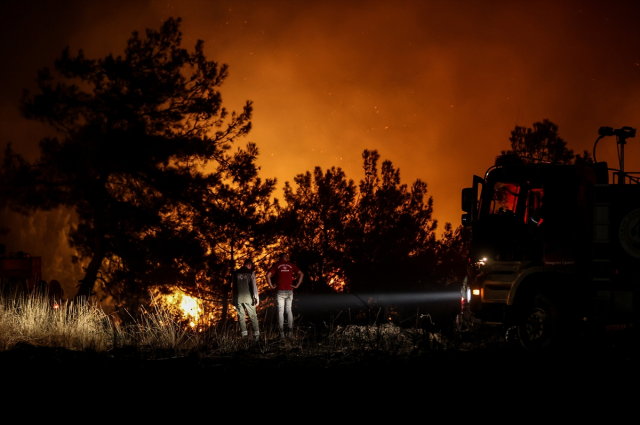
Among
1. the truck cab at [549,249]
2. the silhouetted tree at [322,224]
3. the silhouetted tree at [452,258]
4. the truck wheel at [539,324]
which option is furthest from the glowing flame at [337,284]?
the truck wheel at [539,324]

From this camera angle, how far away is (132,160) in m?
21.6

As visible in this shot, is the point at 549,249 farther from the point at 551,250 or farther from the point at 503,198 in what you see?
the point at 503,198

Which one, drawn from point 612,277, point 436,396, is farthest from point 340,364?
point 612,277

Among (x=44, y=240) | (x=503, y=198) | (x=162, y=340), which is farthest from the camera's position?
(x=44, y=240)

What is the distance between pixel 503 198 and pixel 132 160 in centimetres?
1435

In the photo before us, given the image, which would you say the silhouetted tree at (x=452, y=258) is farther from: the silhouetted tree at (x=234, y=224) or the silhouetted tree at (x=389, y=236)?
the silhouetted tree at (x=234, y=224)

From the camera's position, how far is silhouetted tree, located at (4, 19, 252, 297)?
69.5ft

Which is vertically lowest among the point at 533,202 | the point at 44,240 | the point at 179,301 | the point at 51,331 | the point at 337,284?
the point at 179,301

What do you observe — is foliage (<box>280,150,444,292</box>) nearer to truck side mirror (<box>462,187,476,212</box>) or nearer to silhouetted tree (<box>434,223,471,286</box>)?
silhouetted tree (<box>434,223,471,286</box>)

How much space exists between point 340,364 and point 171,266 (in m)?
14.6

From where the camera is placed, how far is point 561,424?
5.46 meters

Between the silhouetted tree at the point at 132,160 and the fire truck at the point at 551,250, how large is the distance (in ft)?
43.7

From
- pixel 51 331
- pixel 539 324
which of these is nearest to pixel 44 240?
pixel 51 331

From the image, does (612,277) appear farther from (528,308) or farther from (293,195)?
(293,195)
